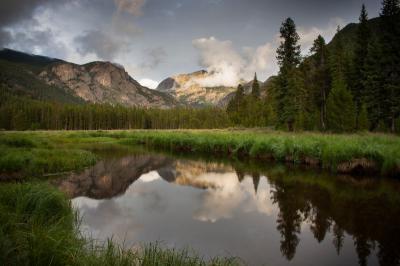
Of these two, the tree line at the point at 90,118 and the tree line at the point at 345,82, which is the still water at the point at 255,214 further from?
the tree line at the point at 90,118

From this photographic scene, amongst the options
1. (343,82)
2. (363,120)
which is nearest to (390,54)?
(343,82)

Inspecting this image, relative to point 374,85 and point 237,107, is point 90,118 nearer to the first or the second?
point 237,107

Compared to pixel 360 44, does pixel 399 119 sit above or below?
below

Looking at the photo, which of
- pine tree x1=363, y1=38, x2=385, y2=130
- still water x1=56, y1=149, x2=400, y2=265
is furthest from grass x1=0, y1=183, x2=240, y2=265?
pine tree x1=363, y1=38, x2=385, y2=130

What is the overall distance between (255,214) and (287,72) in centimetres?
3231

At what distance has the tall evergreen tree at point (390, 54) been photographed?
103 feet

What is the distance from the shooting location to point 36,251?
4156mm

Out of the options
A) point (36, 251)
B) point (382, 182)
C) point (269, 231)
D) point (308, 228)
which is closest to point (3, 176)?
point (36, 251)

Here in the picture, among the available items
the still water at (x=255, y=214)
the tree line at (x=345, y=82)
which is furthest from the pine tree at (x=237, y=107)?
the still water at (x=255, y=214)

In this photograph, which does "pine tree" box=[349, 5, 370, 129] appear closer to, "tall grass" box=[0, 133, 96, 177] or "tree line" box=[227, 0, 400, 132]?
"tree line" box=[227, 0, 400, 132]

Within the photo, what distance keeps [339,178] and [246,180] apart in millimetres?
4756

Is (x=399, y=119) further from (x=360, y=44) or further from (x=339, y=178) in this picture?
(x=339, y=178)

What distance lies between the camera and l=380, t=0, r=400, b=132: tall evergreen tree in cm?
3128

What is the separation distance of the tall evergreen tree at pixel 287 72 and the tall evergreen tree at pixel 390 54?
10.2m
